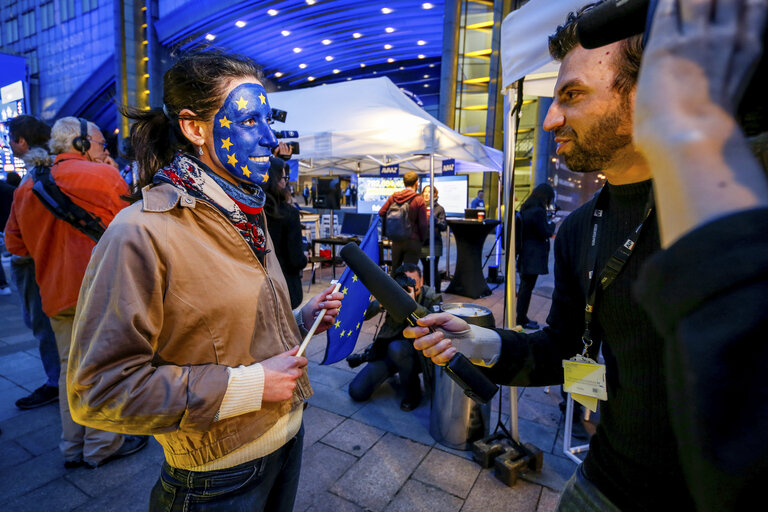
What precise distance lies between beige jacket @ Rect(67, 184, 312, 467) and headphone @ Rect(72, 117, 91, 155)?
2.41 metres

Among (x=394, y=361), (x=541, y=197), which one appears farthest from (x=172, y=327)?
(x=541, y=197)

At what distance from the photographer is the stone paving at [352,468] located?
8.79ft

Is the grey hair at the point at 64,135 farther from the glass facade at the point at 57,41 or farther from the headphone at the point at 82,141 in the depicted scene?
the glass facade at the point at 57,41

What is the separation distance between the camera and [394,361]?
4.13 meters

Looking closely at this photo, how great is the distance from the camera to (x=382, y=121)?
6488 millimetres

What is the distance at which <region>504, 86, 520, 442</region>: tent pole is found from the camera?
293 centimetres

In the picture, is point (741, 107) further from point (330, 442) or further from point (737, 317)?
point (330, 442)

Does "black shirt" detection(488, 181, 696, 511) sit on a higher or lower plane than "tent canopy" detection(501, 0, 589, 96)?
lower

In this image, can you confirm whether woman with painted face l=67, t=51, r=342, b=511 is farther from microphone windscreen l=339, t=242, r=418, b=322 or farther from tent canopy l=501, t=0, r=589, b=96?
tent canopy l=501, t=0, r=589, b=96

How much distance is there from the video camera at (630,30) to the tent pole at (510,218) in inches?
87.5

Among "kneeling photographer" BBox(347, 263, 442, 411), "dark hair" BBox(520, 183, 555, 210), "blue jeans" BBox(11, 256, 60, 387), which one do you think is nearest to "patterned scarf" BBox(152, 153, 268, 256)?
"kneeling photographer" BBox(347, 263, 442, 411)

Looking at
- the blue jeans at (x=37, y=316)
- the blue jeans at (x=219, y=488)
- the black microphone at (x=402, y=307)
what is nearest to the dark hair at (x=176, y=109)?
the black microphone at (x=402, y=307)

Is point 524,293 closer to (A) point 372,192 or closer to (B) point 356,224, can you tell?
(B) point 356,224

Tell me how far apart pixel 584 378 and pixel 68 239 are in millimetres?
3507
